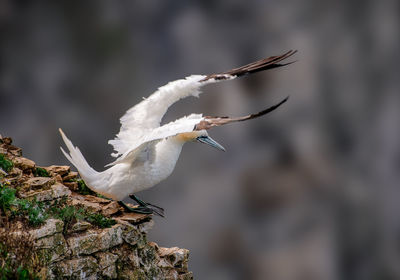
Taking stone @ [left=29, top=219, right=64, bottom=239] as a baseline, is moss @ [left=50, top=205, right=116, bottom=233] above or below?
above

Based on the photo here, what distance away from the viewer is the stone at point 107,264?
5.40 meters

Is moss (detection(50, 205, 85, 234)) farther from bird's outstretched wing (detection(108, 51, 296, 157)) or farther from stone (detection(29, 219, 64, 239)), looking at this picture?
bird's outstretched wing (detection(108, 51, 296, 157))

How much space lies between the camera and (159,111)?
641cm

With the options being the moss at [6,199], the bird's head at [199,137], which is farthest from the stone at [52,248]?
the bird's head at [199,137]

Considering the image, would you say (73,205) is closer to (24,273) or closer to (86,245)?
(86,245)

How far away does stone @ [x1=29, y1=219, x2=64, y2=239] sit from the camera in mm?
5105

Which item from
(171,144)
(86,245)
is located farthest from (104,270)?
(171,144)

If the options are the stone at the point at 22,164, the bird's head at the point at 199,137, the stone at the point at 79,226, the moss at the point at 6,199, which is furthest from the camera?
the stone at the point at 22,164

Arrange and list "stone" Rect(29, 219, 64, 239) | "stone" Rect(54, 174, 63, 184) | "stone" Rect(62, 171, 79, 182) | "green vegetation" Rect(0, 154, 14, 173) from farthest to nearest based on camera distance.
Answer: "stone" Rect(62, 171, 79, 182)
"stone" Rect(54, 174, 63, 184)
"green vegetation" Rect(0, 154, 14, 173)
"stone" Rect(29, 219, 64, 239)

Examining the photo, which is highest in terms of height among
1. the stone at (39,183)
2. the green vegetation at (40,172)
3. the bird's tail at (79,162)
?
the green vegetation at (40,172)

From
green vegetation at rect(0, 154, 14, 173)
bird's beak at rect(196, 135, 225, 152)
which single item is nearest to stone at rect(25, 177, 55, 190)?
green vegetation at rect(0, 154, 14, 173)

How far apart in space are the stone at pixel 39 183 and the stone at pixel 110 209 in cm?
63

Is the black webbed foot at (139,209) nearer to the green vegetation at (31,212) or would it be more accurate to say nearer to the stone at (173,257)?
the stone at (173,257)

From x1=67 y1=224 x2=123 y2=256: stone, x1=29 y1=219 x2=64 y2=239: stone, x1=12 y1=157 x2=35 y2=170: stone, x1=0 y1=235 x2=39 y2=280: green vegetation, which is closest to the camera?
x1=0 y1=235 x2=39 y2=280: green vegetation
